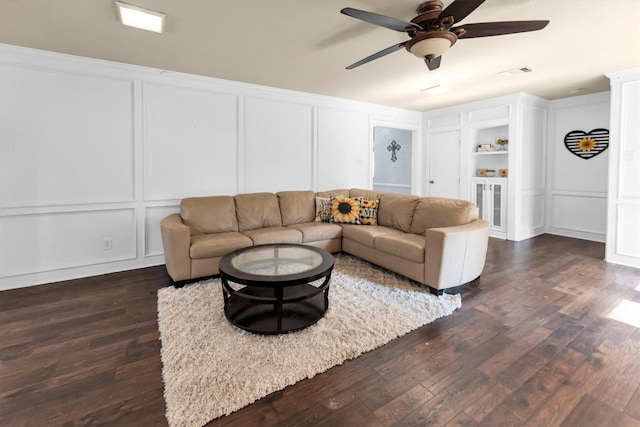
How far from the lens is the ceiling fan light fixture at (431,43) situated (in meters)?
2.20

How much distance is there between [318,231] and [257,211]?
849 mm

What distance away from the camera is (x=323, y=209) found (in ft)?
14.7

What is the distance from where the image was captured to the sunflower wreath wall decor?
5.03 meters

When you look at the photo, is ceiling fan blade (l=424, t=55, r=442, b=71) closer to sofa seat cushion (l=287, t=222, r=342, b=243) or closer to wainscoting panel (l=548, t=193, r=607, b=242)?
sofa seat cushion (l=287, t=222, r=342, b=243)

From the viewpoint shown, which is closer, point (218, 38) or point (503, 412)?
point (503, 412)

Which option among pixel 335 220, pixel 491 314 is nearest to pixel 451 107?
pixel 335 220

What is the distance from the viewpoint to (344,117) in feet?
17.8

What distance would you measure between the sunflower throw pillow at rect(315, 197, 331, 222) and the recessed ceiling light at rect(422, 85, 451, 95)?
2.19m

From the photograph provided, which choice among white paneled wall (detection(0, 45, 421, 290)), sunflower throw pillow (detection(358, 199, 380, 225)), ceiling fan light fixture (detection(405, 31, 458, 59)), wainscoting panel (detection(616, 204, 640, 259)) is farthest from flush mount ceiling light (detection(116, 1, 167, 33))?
wainscoting panel (detection(616, 204, 640, 259))

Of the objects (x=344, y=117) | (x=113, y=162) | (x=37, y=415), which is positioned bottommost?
(x=37, y=415)

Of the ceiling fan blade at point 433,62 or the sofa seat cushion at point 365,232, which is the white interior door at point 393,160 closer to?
the sofa seat cushion at point 365,232

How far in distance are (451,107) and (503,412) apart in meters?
5.53

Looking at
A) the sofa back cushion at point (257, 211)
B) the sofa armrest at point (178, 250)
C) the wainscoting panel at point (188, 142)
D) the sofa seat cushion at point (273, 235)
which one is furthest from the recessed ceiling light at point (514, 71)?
the sofa armrest at point (178, 250)

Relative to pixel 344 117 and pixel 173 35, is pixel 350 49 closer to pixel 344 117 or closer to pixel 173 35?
pixel 173 35
